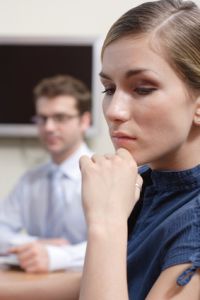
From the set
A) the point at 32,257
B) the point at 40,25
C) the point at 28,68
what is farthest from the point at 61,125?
the point at 32,257

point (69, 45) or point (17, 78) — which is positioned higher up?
point (69, 45)

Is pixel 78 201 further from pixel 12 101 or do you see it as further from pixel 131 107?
pixel 131 107

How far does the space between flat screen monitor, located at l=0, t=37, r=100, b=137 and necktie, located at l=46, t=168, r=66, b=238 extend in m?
0.66

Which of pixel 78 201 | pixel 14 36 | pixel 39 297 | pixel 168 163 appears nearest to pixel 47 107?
pixel 78 201

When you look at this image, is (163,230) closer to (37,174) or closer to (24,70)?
(37,174)

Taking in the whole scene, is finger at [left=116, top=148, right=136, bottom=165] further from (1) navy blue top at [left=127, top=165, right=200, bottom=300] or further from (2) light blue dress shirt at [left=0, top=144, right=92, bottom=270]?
(2) light blue dress shirt at [left=0, top=144, right=92, bottom=270]

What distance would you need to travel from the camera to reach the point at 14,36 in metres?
3.24

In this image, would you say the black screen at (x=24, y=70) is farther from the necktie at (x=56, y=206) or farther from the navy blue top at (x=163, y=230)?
the navy blue top at (x=163, y=230)

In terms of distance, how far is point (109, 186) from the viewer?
0.77 metres

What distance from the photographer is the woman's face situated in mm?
769

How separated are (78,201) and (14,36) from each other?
1325mm

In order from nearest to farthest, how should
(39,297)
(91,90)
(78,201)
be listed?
1. (39,297)
2. (78,201)
3. (91,90)

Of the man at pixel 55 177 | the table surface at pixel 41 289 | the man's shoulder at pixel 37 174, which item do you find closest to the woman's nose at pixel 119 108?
the table surface at pixel 41 289

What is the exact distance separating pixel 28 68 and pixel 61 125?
2.48 ft
